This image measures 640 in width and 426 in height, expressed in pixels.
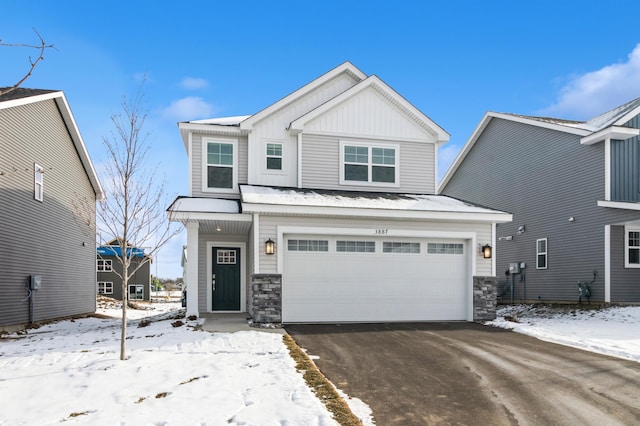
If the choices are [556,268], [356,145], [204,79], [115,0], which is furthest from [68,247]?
[556,268]

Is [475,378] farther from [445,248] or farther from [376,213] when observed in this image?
[445,248]

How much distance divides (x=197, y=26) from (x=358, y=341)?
10756 mm

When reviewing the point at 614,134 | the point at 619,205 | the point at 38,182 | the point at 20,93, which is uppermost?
the point at 20,93

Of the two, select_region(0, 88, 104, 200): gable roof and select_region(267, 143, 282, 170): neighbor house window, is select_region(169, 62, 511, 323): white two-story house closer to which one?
Answer: select_region(267, 143, 282, 170): neighbor house window

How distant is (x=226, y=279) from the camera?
1414cm

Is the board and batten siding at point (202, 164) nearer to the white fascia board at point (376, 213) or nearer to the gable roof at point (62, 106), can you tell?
the white fascia board at point (376, 213)

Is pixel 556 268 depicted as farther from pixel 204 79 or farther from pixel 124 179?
pixel 124 179

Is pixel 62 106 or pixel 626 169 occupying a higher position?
pixel 62 106

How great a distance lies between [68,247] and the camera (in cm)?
1712

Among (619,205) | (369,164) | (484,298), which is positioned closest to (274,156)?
(369,164)

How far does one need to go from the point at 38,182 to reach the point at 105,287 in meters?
18.1

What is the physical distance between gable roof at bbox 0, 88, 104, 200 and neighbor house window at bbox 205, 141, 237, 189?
5221 millimetres

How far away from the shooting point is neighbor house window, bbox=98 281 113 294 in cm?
3053

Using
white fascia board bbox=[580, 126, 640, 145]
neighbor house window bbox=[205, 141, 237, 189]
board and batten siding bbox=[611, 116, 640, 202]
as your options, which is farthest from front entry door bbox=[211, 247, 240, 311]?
board and batten siding bbox=[611, 116, 640, 202]
